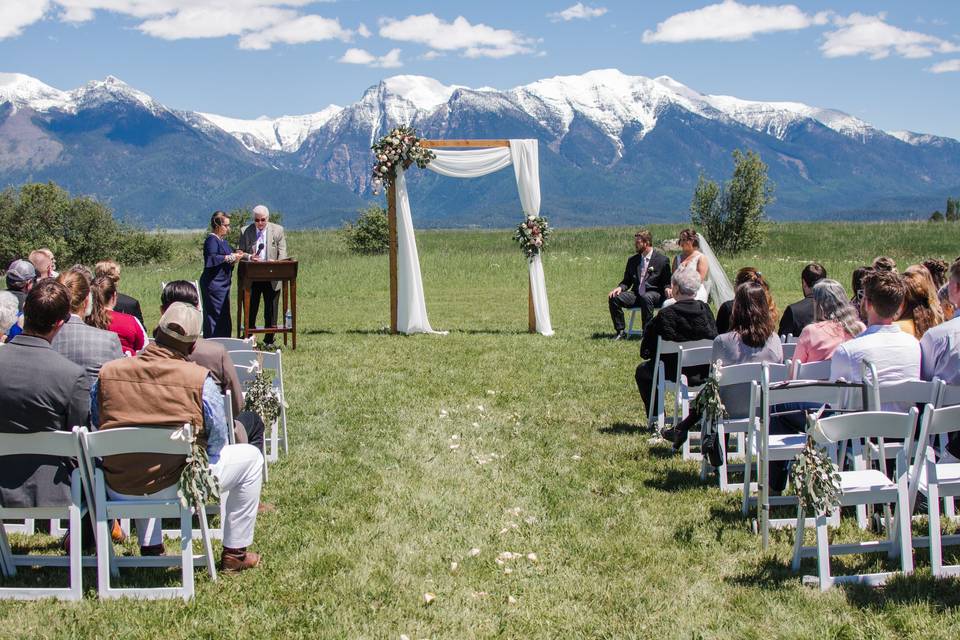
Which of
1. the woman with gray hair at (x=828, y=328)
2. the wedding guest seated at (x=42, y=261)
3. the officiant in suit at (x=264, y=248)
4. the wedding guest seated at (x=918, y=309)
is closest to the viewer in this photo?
the woman with gray hair at (x=828, y=328)

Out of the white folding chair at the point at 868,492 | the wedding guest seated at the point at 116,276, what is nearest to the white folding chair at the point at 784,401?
the white folding chair at the point at 868,492

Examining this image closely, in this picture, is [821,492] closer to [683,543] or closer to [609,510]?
[683,543]

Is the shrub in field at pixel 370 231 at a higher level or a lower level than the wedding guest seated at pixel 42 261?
higher

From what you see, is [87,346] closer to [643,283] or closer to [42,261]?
[42,261]

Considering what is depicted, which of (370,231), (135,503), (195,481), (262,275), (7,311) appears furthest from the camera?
(370,231)

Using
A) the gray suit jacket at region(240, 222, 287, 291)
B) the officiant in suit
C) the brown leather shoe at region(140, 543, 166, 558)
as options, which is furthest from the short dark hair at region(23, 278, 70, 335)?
the gray suit jacket at region(240, 222, 287, 291)

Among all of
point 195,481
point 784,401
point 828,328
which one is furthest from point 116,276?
point 828,328

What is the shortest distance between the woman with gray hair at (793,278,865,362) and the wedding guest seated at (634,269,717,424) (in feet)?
4.90

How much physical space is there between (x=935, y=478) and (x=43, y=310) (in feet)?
15.4

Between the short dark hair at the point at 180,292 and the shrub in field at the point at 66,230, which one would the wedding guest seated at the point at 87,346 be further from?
the shrub in field at the point at 66,230

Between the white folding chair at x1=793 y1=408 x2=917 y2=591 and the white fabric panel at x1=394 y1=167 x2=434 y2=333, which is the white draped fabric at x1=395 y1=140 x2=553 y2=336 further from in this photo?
the white folding chair at x1=793 y1=408 x2=917 y2=591

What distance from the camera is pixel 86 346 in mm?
5688

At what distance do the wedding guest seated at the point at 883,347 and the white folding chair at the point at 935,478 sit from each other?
84cm

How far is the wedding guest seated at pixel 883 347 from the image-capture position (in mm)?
5336
